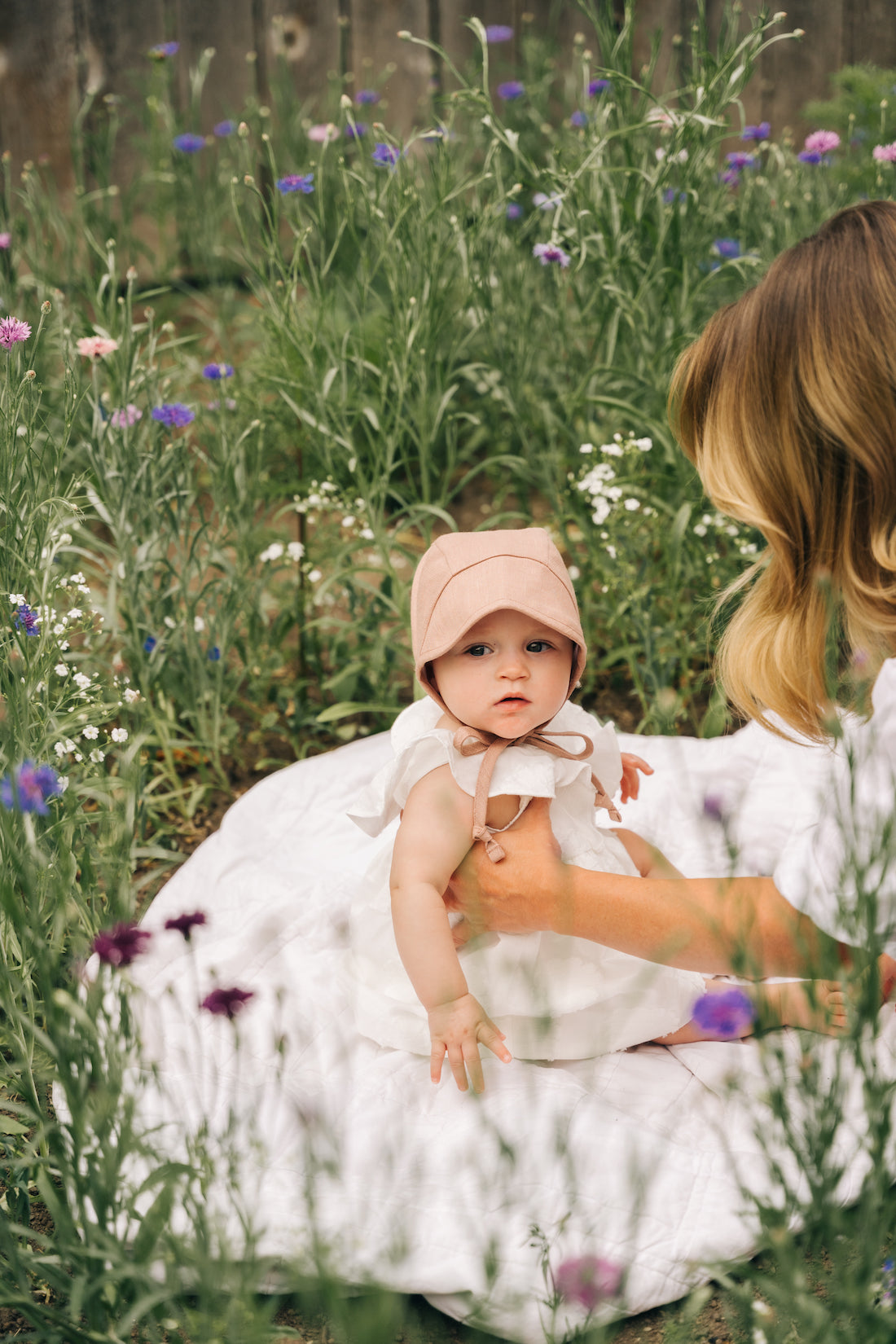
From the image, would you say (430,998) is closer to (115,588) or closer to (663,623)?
(115,588)

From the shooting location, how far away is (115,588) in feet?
7.36

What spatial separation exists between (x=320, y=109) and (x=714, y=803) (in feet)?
12.0

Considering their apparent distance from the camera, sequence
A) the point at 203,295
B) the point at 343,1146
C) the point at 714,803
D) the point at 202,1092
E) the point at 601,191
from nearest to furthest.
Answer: the point at 714,803, the point at 343,1146, the point at 202,1092, the point at 601,191, the point at 203,295

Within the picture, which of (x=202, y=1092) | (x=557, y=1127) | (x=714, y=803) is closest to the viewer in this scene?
(x=557, y=1127)

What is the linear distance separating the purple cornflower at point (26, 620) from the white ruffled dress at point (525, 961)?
0.50 metres

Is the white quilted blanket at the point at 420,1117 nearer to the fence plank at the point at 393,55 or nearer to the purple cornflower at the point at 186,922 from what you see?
the purple cornflower at the point at 186,922

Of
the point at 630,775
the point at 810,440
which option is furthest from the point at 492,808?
the point at 810,440

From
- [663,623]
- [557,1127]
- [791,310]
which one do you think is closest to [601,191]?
[663,623]

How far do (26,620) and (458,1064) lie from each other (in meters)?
0.78

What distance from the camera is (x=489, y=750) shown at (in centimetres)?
156

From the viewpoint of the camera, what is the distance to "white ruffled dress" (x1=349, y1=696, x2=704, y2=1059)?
1542 mm

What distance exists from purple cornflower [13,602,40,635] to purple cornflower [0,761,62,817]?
1.13 ft

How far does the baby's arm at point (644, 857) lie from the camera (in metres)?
1.77

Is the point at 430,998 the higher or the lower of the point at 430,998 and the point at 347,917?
the higher
